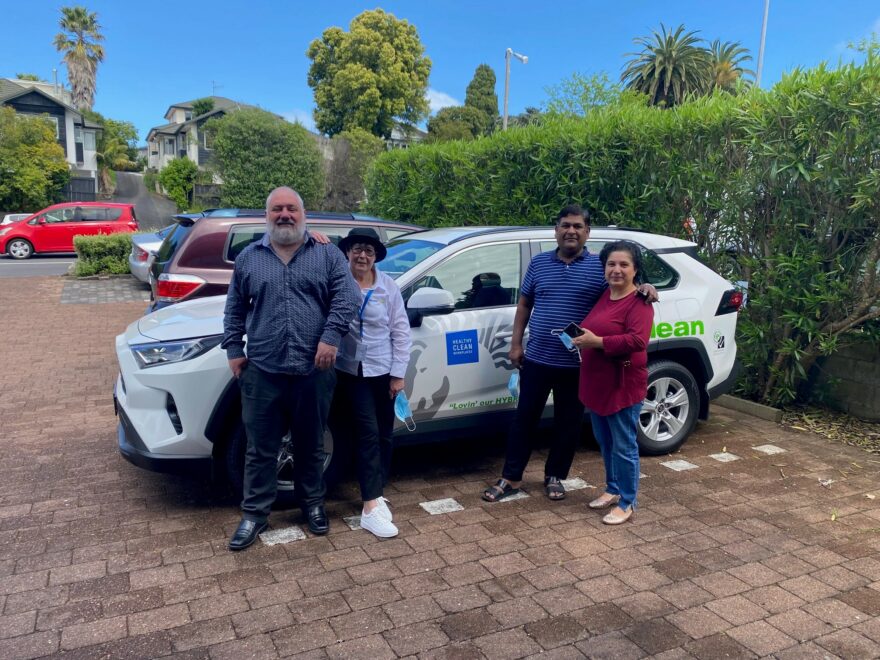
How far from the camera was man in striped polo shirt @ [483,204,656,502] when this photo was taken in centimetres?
406

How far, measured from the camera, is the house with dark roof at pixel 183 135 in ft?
181

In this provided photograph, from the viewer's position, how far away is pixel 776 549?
3.73m

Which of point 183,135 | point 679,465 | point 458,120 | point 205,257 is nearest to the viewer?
point 679,465

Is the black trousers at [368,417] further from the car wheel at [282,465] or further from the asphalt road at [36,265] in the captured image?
the asphalt road at [36,265]

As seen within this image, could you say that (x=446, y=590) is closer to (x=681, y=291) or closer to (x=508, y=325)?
(x=508, y=325)

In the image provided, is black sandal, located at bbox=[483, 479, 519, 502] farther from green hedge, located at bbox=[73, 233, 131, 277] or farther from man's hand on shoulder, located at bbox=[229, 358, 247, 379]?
green hedge, located at bbox=[73, 233, 131, 277]

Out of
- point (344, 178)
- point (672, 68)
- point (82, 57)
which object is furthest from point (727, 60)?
point (82, 57)

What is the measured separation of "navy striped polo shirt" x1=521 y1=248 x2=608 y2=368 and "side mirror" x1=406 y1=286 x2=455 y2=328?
0.55 metres

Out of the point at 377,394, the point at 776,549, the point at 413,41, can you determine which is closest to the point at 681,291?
the point at 776,549

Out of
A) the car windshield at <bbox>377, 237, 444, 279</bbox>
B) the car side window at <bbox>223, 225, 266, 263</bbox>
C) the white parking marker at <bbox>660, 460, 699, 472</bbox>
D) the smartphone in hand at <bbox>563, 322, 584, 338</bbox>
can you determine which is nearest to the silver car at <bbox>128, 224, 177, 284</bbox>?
the car side window at <bbox>223, 225, 266, 263</bbox>

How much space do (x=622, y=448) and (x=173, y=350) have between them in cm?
255

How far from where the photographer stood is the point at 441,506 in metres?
4.22

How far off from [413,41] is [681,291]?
135ft

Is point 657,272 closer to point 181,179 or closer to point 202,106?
point 181,179
